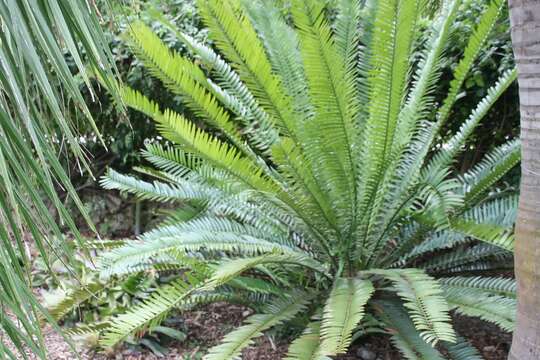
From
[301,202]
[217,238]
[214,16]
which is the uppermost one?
[214,16]

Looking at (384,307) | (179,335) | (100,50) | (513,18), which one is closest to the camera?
(100,50)

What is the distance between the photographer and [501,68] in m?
2.88

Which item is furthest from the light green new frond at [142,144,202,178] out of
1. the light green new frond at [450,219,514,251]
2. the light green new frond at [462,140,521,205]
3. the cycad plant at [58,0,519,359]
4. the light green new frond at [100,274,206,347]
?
the light green new frond at [462,140,521,205]

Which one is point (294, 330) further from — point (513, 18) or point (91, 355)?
point (513, 18)

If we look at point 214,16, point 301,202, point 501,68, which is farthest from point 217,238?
point 501,68

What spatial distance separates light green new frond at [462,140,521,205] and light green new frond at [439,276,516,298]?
0.42 meters

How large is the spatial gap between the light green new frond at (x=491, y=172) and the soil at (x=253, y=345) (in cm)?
63

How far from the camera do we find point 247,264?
1.87 metres

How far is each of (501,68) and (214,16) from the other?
1.75 meters

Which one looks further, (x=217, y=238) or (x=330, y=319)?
(x=217, y=238)

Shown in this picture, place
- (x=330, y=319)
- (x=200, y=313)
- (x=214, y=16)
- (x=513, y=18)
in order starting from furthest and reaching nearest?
(x=200, y=313) → (x=214, y=16) → (x=330, y=319) → (x=513, y=18)

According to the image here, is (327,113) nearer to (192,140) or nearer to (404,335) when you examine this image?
(192,140)

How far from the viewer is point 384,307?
2221 mm

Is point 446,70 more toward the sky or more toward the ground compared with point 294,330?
more toward the sky
